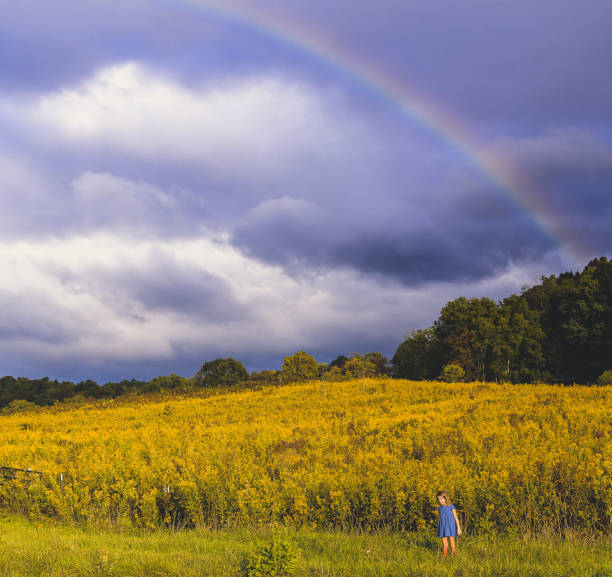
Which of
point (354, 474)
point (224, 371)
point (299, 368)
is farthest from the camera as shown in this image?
point (224, 371)

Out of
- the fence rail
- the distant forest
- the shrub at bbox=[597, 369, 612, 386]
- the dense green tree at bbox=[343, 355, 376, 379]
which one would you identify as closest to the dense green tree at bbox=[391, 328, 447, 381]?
the distant forest

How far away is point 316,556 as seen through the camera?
8.10 meters

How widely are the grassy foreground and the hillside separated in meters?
1.02

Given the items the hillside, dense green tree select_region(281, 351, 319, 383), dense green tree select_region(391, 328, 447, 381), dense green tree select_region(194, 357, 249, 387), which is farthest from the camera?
dense green tree select_region(194, 357, 249, 387)

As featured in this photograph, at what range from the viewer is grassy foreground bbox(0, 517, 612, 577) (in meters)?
7.15

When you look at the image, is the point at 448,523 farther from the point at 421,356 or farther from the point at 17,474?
the point at 421,356

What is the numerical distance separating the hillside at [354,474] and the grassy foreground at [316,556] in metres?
1.02

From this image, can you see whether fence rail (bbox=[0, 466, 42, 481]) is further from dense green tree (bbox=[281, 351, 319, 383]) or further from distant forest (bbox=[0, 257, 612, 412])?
dense green tree (bbox=[281, 351, 319, 383])

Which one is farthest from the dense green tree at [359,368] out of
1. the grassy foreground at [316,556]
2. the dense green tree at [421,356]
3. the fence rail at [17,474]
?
the grassy foreground at [316,556]

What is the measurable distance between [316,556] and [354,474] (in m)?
4.51

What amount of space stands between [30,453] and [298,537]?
18030 mm

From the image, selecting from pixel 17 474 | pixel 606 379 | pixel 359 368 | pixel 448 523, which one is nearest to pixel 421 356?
pixel 359 368

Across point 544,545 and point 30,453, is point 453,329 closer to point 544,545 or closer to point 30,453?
point 30,453

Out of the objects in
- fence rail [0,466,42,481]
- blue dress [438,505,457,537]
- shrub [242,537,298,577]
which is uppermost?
blue dress [438,505,457,537]
